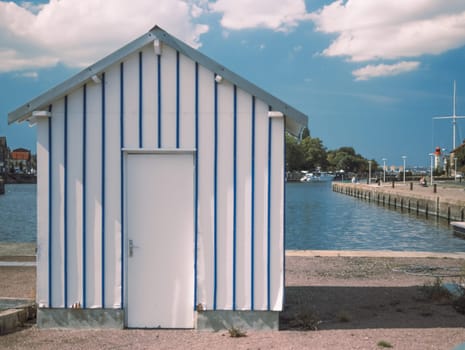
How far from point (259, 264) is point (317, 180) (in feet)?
493

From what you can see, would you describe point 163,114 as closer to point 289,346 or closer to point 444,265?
point 289,346

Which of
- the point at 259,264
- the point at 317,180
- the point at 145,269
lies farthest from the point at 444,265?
the point at 317,180

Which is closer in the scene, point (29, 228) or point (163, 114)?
point (163, 114)

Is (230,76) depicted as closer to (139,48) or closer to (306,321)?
(139,48)

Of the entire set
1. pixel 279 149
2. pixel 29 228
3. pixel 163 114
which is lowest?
pixel 29 228

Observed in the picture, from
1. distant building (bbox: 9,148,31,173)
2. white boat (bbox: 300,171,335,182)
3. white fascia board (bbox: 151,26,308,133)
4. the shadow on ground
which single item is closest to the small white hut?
white fascia board (bbox: 151,26,308,133)

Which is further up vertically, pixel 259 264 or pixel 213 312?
pixel 259 264

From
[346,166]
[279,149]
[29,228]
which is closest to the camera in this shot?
[279,149]

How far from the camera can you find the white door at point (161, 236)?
24.3ft

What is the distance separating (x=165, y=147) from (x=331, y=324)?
3471 millimetres

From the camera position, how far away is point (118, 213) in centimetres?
736

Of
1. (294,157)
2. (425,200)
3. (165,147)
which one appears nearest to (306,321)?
(165,147)

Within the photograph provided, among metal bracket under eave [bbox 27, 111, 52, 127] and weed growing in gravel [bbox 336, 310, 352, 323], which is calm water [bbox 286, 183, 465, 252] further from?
metal bracket under eave [bbox 27, 111, 52, 127]

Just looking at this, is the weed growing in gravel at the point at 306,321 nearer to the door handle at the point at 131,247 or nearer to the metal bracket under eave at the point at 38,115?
the door handle at the point at 131,247
